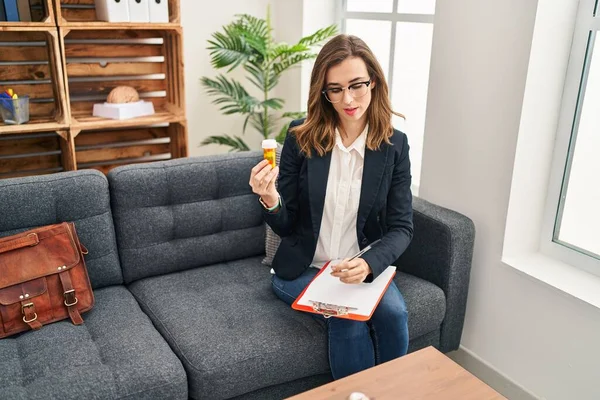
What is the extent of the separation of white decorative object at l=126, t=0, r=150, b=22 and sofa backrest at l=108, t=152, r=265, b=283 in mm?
791

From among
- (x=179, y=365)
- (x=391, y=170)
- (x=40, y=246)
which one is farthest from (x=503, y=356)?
(x=40, y=246)

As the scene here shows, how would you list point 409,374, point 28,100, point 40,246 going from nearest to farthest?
point 409,374 → point 40,246 → point 28,100

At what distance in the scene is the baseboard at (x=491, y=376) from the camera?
203 centimetres

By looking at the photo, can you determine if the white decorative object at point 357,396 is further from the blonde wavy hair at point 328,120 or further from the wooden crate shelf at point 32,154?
the wooden crate shelf at point 32,154

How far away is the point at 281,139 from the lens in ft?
9.70

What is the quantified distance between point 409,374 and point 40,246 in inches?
46.6

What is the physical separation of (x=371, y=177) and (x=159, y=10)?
1381 millimetres

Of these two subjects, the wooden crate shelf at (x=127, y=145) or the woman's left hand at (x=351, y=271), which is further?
the wooden crate shelf at (x=127, y=145)

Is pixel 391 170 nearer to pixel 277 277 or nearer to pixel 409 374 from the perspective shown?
pixel 277 277

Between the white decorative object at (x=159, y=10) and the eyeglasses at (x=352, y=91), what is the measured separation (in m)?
1.21

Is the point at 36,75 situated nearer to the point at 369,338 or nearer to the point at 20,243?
the point at 20,243

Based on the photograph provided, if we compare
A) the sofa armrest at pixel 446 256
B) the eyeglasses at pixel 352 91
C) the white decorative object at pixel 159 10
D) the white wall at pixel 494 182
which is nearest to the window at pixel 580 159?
the white wall at pixel 494 182

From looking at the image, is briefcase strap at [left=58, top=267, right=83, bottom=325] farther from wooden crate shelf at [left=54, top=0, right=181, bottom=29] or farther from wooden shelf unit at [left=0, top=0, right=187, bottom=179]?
wooden crate shelf at [left=54, top=0, right=181, bottom=29]

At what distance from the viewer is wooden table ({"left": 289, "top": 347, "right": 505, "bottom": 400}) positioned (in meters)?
1.33
